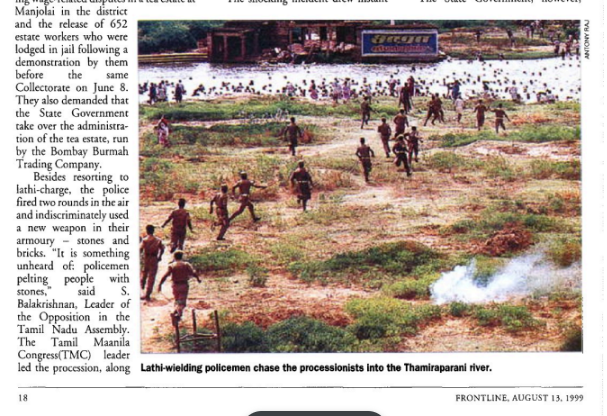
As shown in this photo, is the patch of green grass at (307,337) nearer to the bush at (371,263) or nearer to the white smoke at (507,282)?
the bush at (371,263)

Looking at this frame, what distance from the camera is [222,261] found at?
37.3 feet

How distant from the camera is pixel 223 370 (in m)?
10.9

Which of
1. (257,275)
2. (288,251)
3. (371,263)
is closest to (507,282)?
(371,263)

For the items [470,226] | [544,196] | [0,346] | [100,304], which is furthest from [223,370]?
[544,196]

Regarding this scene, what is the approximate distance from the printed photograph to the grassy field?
19 millimetres

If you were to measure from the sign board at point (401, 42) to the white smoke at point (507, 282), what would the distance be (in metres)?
2.56

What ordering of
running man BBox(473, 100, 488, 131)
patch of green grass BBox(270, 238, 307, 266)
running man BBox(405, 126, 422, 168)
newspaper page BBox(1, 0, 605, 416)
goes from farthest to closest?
running man BBox(473, 100, 488, 131) → running man BBox(405, 126, 422, 168) → patch of green grass BBox(270, 238, 307, 266) → newspaper page BBox(1, 0, 605, 416)

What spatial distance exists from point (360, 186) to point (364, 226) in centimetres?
65

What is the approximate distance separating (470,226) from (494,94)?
1820 mm

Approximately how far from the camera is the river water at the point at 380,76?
1196cm

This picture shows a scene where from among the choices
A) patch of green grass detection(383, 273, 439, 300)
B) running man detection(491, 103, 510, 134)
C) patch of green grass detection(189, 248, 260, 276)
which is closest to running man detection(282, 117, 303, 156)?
patch of green grass detection(189, 248, 260, 276)

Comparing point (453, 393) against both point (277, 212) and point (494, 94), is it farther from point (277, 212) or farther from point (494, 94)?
point (494, 94)

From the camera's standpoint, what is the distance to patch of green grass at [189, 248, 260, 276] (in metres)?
11.3

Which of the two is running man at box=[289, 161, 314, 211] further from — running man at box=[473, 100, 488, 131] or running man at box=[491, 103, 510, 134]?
running man at box=[491, 103, 510, 134]
